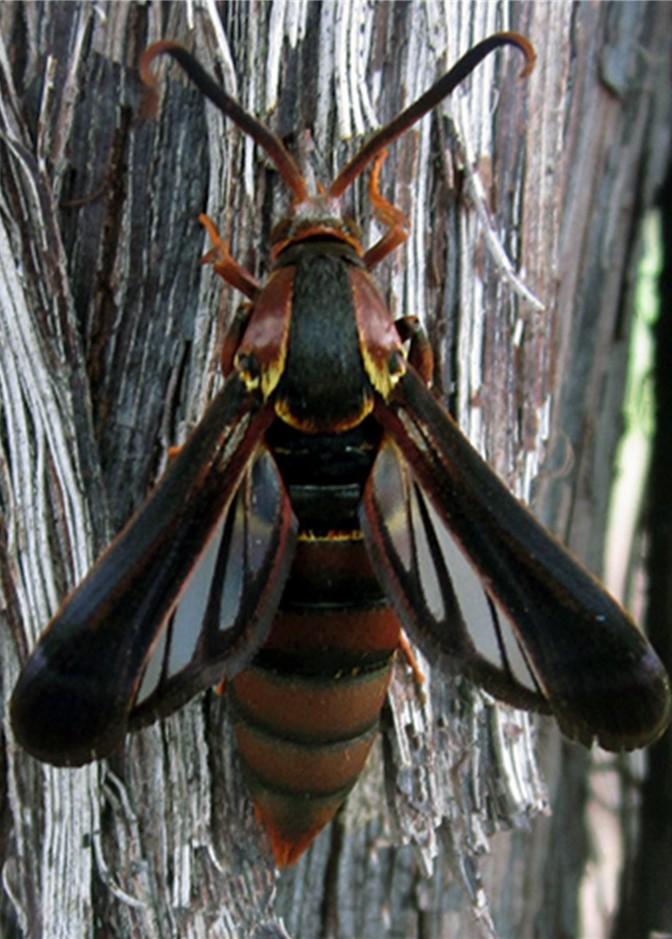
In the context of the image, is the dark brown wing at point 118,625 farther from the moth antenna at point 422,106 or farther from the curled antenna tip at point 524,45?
the curled antenna tip at point 524,45

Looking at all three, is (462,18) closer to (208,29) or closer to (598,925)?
(208,29)

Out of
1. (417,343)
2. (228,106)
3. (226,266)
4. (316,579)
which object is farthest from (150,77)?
(316,579)

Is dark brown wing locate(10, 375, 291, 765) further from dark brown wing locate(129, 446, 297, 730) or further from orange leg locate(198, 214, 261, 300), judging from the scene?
orange leg locate(198, 214, 261, 300)

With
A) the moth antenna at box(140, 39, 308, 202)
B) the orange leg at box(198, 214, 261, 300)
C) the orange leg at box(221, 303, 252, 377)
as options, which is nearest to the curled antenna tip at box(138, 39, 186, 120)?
the moth antenna at box(140, 39, 308, 202)

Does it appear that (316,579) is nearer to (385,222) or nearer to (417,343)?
(417,343)

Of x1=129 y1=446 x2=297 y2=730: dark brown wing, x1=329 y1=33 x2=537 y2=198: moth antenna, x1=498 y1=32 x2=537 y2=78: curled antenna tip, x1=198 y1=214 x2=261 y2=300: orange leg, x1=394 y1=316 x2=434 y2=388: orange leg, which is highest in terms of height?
x1=498 y1=32 x2=537 y2=78: curled antenna tip

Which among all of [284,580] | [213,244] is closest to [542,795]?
[284,580]

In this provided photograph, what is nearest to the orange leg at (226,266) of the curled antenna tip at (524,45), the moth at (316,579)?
the moth at (316,579)
